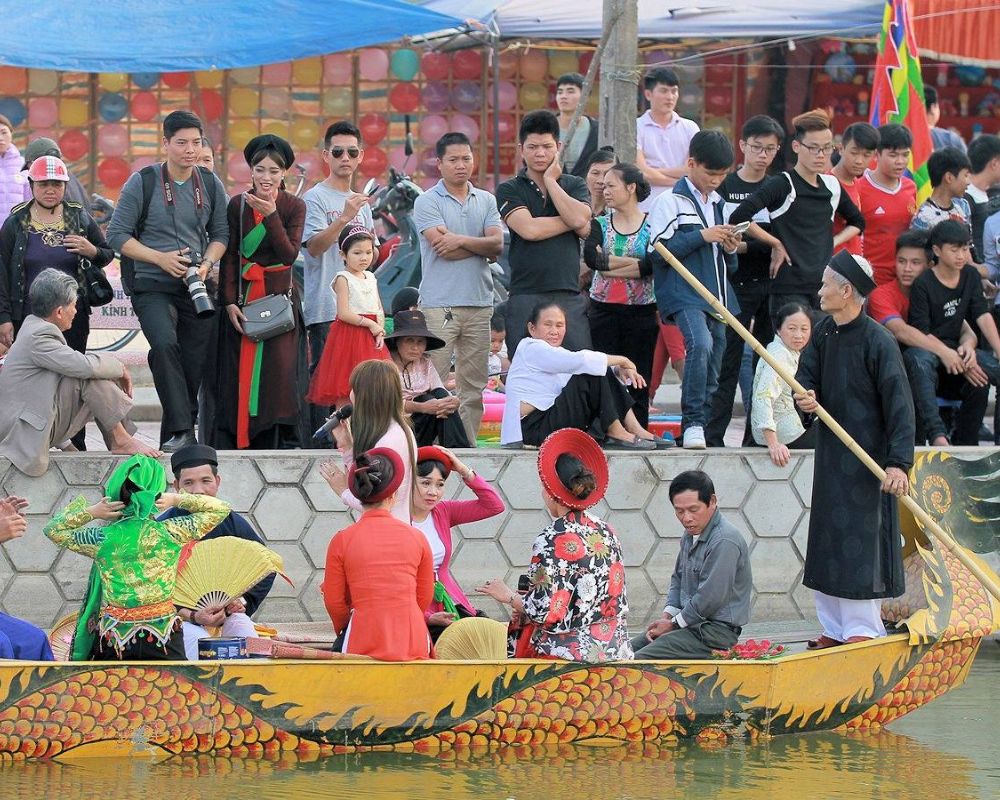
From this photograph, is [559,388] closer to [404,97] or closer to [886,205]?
[886,205]

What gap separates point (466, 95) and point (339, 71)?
4.02ft

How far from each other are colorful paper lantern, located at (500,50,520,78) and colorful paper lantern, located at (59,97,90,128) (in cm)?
392

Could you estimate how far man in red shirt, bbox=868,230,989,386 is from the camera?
1017cm

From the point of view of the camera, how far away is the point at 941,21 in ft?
50.8

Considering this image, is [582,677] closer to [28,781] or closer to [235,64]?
[28,781]

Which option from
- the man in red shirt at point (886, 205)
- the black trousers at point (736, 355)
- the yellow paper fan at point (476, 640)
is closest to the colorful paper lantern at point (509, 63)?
the man in red shirt at point (886, 205)

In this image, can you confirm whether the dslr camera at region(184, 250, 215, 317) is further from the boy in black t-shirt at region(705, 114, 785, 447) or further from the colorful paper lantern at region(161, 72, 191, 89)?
the colorful paper lantern at region(161, 72, 191, 89)

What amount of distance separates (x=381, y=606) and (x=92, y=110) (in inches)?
433

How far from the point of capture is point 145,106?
1702 centimetres

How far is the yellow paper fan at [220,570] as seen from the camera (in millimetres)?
7461

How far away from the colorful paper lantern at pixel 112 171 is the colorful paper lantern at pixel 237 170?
0.93 meters

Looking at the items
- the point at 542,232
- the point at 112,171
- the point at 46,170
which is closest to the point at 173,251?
the point at 46,170

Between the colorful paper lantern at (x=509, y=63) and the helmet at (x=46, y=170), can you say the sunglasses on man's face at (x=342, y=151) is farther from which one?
the colorful paper lantern at (x=509, y=63)

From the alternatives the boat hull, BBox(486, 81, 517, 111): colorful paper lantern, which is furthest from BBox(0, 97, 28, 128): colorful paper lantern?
the boat hull
